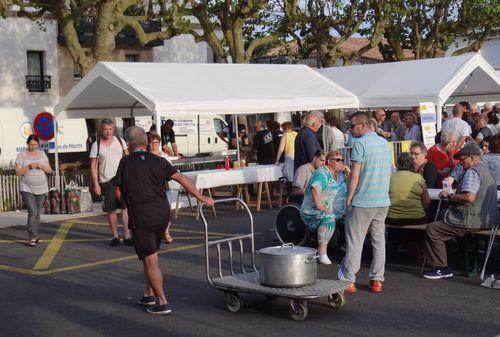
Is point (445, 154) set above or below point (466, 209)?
above

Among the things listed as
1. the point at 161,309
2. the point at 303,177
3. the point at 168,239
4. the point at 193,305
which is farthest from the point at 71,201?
the point at 161,309

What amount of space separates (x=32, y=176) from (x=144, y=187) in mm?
5172

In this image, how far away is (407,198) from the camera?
9227mm

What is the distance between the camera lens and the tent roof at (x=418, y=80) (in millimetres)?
17080

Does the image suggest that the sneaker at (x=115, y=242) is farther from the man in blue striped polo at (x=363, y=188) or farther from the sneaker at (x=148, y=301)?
the man in blue striped polo at (x=363, y=188)

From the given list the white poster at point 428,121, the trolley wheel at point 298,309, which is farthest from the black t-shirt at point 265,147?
the trolley wheel at point 298,309

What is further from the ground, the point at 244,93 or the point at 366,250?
the point at 244,93

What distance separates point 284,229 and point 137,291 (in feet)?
8.61

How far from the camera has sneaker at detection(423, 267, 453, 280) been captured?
8.66m

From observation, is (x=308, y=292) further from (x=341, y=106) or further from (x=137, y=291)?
(x=341, y=106)

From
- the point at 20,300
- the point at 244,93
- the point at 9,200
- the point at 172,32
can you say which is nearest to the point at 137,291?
the point at 20,300

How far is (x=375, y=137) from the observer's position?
7.88 m

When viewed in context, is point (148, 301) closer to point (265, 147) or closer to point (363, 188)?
point (363, 188)

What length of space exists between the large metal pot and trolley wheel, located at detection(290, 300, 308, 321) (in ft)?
0.52
